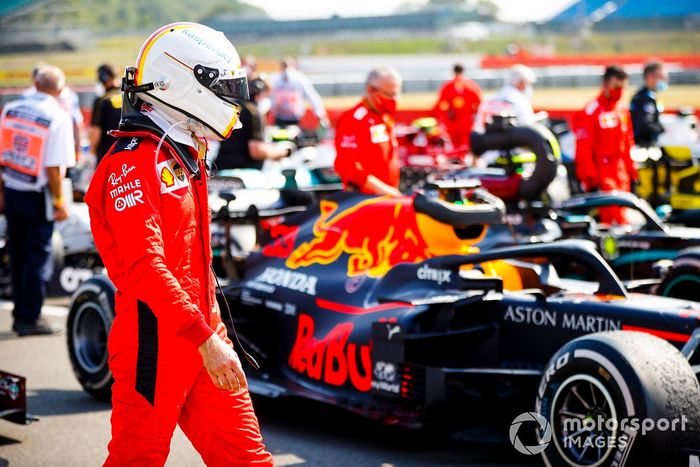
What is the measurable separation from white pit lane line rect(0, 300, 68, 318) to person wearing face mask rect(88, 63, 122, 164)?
167 cm

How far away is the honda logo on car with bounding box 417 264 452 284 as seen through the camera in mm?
5953

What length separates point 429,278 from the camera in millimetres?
6016

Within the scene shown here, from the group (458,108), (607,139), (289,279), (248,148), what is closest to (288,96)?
(458,108)

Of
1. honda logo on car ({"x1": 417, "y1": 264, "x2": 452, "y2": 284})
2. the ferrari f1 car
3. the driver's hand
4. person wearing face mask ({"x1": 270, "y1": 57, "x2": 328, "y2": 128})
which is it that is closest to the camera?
the driver's hand

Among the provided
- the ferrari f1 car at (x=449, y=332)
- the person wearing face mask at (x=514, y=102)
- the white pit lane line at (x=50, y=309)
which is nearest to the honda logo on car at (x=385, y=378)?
the ferrari f1 car at (x=449, y=332)

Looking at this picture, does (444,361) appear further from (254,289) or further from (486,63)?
(486,63)

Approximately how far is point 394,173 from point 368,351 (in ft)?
9.58

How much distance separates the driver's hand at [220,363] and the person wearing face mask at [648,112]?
10.4 meters

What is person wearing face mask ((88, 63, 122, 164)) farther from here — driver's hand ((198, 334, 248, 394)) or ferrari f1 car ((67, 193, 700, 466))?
driver's hand ((198, 334, 248, 394))

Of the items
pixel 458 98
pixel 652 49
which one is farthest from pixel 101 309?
pixel 652 49

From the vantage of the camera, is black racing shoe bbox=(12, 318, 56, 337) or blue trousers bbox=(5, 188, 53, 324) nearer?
blue trousers bbox=(5, 188, 53, 324)

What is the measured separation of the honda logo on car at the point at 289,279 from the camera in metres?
6.50

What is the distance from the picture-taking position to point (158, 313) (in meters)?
3.48

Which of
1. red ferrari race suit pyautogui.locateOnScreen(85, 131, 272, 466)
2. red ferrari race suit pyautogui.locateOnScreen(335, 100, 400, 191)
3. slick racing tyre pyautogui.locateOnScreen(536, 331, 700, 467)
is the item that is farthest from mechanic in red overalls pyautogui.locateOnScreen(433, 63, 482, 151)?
red ferrari race suit pyautogui.locateOnScreen(85, 131, 272, 466)
